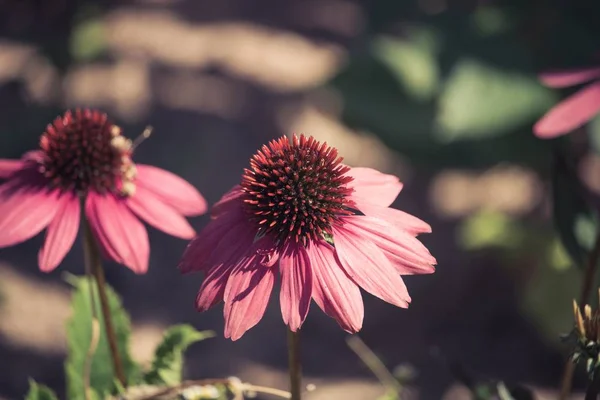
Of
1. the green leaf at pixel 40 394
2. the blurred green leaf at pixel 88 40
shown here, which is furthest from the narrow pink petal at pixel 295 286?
the blurred green leaf at pixel 88 40

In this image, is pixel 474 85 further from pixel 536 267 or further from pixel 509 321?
pixel 509 321

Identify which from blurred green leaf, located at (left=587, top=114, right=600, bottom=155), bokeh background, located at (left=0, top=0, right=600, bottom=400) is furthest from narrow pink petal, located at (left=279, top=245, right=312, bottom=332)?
blurred green leaf, located at (left=587, top=114, right=600, bottom=155)

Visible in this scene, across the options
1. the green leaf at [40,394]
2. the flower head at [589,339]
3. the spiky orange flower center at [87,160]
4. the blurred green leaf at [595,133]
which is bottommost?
the flower head at [589,339]

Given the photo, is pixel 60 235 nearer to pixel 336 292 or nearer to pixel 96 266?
pixel 96 266

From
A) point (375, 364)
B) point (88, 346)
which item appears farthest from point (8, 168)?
point (375, 364)

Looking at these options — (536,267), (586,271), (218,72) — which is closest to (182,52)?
(218,72)

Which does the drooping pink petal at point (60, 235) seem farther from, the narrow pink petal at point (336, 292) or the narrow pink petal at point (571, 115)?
the narrow pink petal at point (571, 115)

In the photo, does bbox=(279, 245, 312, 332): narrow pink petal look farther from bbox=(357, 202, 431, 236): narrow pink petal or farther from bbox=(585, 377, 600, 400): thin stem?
bbox=(585, 377, 600, 400): thin stem
